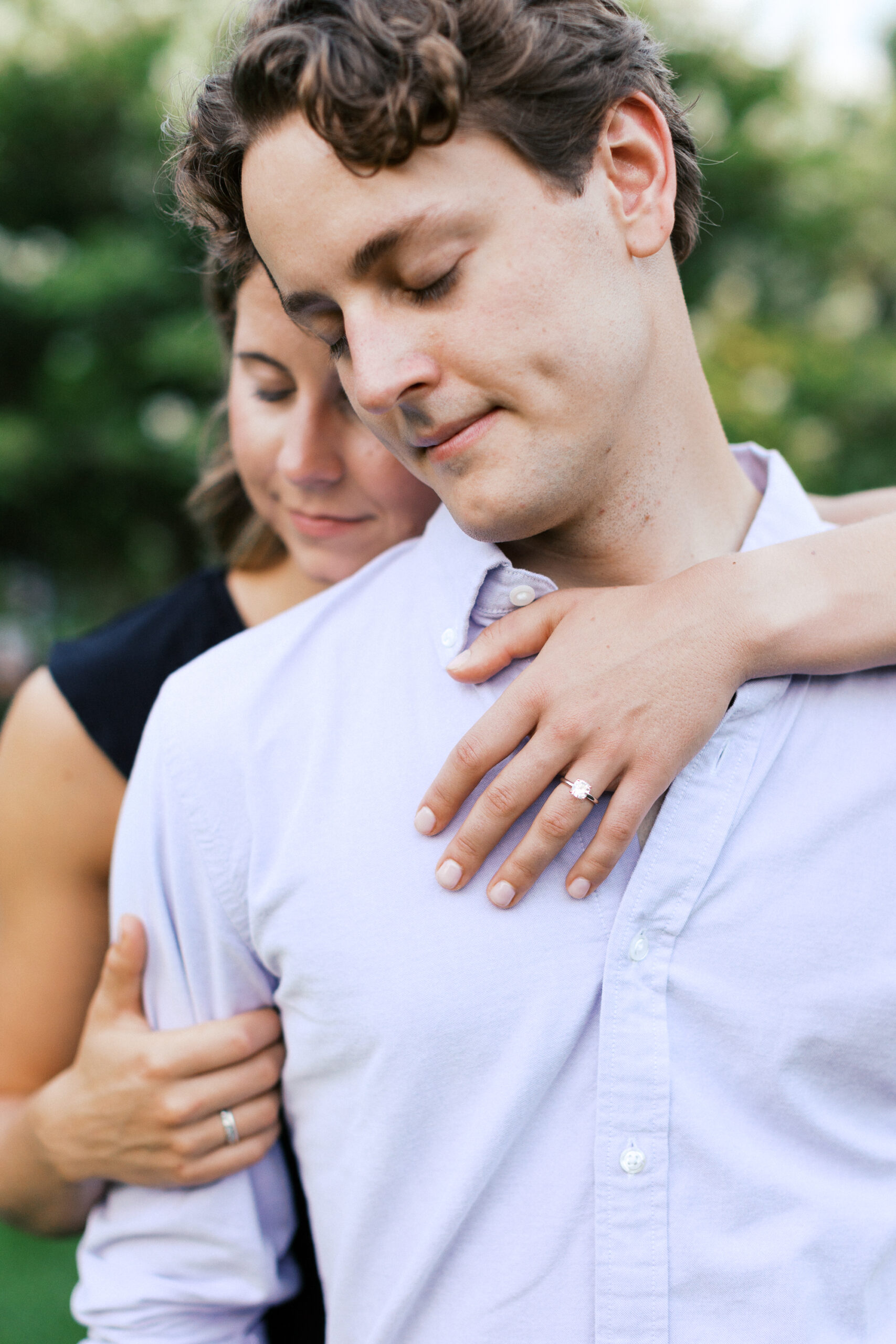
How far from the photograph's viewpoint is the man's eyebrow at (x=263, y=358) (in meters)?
1.97

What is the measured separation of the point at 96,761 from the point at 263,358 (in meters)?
0.81

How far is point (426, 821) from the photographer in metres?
1.47

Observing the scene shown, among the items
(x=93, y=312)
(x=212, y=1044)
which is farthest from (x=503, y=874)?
(x=93, y=312)

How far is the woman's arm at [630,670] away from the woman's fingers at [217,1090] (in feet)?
1.53

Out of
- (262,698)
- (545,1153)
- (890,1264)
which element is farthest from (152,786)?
(890,1264)

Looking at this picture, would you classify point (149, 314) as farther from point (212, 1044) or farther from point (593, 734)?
point (593, 734)

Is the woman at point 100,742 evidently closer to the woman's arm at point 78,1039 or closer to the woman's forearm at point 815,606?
the woman's arm at point 78,1039

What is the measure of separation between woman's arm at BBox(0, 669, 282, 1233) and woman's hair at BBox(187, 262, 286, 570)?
527 millimetres

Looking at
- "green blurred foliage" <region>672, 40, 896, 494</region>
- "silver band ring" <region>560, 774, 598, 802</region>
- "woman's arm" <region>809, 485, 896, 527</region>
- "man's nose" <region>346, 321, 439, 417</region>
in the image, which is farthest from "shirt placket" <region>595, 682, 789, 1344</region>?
"green blurred foliage" <region>672, 40, 896, 494</region>

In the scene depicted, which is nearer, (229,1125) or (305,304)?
(305,304)

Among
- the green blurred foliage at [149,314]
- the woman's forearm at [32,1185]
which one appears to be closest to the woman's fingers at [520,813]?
the woman's forearm at [32,1185]

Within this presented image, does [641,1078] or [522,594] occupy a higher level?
[522,594]

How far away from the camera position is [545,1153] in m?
1.43

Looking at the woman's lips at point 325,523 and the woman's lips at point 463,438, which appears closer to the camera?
the woman's lips at point 463,438
